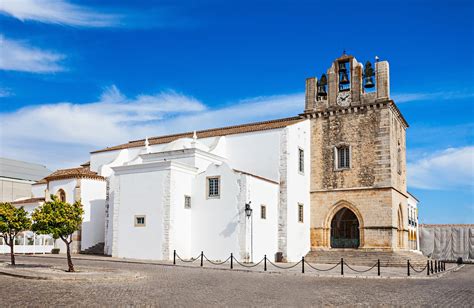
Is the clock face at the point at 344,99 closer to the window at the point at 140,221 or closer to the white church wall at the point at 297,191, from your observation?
the white church wall at the point at 297,191

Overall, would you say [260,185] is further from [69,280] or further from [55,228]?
[69,280]

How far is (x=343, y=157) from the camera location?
32.3 m

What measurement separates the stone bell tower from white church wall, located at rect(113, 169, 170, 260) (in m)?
10.5

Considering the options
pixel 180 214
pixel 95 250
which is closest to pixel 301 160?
pixel 180 214

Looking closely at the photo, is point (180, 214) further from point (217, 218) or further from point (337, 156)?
point (337, 156)

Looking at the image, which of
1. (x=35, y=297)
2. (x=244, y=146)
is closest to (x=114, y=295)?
(x=35, y=297)

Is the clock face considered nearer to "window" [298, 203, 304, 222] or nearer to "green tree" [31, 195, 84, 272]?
"window" [298, 203, 304, 222]

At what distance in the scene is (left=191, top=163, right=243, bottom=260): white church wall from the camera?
2766cm

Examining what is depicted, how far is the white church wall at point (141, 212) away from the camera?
27.5 m

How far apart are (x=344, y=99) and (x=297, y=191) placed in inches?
260

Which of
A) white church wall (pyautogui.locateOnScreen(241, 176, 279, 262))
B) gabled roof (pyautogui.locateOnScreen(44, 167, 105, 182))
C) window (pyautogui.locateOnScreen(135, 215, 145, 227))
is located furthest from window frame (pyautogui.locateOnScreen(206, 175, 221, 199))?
gabled roof (pyautogui.locateOnScreen(44, 167, 105, 182))

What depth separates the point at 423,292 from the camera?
15438 millimetres

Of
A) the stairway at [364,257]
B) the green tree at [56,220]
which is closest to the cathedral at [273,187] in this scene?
the stairway at [364,257]

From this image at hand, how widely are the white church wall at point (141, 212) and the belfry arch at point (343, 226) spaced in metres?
11.1
